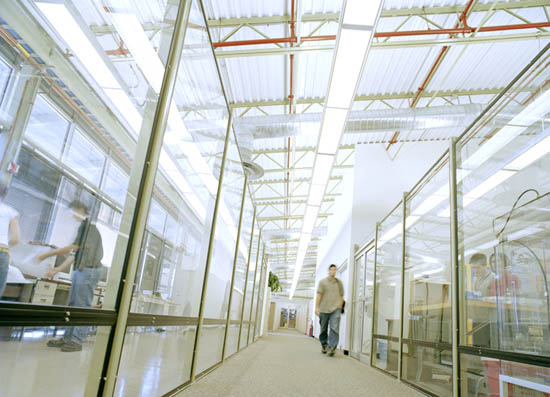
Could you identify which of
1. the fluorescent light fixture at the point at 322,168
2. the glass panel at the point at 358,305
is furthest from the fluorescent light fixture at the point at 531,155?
the glass panel at the point at 358,305

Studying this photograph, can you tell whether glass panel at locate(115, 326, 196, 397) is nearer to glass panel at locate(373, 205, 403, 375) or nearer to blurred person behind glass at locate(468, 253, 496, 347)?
blurred person behind glass at locate(468, 253, 496, 347)

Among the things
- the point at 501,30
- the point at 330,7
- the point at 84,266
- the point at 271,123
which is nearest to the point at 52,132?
the point at 84,266

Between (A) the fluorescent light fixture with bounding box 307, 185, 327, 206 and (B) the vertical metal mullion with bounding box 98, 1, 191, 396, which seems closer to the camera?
(B) the vertical metal mullion with bounding box 98, 1, 191, 396

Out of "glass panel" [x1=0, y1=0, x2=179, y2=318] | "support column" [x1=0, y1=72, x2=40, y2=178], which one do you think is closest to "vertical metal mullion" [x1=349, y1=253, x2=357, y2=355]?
"glass panel" [x1=0, y1=0, x2=179, y2=318]

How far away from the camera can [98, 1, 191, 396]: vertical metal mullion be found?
Result: 1271 mm

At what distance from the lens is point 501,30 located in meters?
5.55

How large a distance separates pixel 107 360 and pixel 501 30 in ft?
21.1

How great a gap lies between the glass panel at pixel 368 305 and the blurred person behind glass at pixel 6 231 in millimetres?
5147

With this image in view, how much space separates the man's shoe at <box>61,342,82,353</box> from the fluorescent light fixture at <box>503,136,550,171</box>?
6.53 feet

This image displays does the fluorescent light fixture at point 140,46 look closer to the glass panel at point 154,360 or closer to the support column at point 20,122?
the support column at point 20,122

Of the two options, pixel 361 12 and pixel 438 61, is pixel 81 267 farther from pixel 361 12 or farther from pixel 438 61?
pixel 438 61

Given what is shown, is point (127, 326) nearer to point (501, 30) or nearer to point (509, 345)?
point (509, 345)

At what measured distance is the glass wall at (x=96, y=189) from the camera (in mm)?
815

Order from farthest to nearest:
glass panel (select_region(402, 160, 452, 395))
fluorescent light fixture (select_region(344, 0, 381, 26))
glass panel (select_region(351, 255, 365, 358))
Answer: glass panel (select_region(351, 255, 365, 358)) < fluorescent light fixture (select_region(344, 0, 381, 26)) < glass panel (select_region(402, 160, 452, 395))
